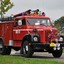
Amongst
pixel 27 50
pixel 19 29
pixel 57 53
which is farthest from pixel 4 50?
pixel 57 53

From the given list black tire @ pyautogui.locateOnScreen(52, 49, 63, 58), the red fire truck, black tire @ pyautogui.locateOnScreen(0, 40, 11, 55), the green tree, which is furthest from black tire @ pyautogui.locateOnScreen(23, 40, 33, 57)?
the green tree

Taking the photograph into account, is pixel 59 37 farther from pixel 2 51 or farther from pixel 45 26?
pixel 2 51

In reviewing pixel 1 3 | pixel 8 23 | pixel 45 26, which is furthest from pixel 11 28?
pixel 1 3

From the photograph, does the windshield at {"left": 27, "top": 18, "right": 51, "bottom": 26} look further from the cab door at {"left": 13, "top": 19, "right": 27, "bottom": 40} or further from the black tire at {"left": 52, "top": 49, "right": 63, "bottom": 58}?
the black tire at {"left": 52, "top": 49, "right": 63, "bottom": 58}

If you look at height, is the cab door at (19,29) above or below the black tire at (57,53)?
above

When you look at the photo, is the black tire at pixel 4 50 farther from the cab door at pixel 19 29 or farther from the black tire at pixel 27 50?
the black tire at pixel 27 50

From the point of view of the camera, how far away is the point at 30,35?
2136cm

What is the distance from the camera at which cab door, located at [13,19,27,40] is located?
22625 millimetres

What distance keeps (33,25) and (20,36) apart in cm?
101

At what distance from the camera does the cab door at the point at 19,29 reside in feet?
74.2

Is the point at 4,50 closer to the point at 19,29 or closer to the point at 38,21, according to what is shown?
the point at 19,29

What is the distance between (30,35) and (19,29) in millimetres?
1796

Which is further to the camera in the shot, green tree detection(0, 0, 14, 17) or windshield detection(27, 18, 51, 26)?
green tree detection(0, 0, 14, 17)

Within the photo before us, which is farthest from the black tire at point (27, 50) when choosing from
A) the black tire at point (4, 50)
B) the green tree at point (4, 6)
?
the green tree at point (4, 6)
